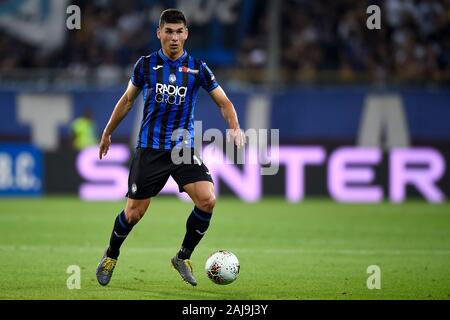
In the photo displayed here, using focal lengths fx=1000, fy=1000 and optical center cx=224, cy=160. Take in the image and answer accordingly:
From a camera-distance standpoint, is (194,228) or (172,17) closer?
(172,17)

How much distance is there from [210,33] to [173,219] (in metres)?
6.85

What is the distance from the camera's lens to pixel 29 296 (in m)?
7.72

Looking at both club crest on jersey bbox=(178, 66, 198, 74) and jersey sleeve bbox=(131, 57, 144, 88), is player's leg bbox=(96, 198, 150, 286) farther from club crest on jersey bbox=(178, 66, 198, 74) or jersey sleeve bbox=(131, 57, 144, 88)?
club crest on jersey bbox=(178, 66, 198, 74)

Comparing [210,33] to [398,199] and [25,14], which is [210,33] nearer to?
[25,14]

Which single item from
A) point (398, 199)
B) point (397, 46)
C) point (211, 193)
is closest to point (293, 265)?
point (211, 193)

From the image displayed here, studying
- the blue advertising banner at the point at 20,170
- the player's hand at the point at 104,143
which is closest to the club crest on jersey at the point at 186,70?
the player's hand at the point at 104,143

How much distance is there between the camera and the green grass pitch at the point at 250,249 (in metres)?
8.23

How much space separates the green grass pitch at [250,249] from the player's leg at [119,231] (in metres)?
0.13

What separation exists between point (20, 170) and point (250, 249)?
873 centimetres

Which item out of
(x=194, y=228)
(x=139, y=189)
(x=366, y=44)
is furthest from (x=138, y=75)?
(x=366, y=44)

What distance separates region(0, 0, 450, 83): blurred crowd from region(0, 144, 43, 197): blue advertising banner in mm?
2275

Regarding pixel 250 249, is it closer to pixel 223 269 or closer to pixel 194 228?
pixel 194 228

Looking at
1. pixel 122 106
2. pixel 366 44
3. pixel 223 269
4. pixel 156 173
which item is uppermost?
pixel 366 44

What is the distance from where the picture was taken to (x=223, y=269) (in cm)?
832
